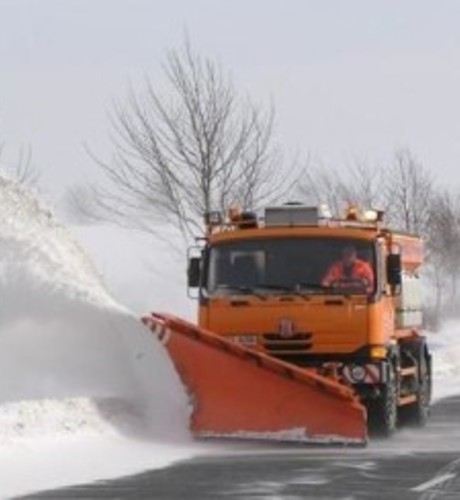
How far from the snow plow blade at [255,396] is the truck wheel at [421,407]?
13.0 ft

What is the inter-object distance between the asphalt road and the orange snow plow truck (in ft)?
1.35

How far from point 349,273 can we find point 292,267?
67 centimetres

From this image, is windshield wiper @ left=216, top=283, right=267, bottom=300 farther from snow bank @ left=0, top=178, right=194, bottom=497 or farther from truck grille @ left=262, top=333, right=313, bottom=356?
snow bank @ left=0, top=178, right=194, bottom=497

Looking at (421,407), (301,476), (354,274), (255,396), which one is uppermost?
(354,274)

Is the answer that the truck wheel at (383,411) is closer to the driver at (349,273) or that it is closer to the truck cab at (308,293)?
the truck cab at (308,293)

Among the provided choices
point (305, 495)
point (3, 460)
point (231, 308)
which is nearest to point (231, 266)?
point (231, 308)

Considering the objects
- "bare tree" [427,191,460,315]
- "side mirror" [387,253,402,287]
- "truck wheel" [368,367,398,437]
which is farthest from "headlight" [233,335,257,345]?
"bare tree" [427,191,460,315]

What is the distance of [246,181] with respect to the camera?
3522cm

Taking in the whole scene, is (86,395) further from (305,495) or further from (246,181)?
(246,181)

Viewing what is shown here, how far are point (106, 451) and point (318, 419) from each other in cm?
235

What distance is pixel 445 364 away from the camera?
117ft

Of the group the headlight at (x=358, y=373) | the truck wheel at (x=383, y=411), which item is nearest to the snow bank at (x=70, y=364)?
the headlight at (x=358, y=373)

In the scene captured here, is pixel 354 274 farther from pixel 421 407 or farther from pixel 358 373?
pixel 421 407

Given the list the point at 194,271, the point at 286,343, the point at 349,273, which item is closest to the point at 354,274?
the point at 349,273
